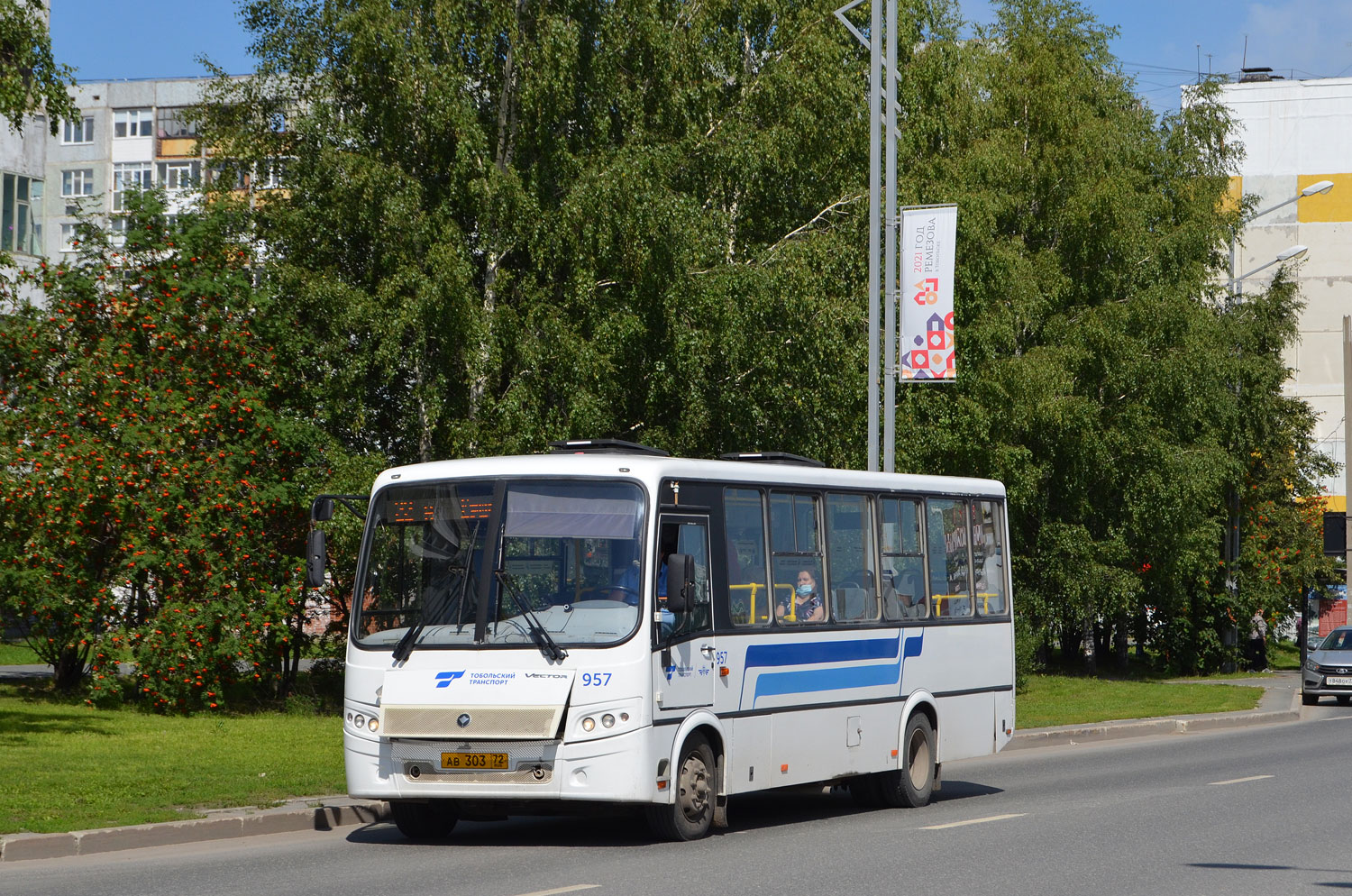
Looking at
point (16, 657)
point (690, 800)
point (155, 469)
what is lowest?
point (16, 657)

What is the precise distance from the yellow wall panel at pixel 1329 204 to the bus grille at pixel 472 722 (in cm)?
7210

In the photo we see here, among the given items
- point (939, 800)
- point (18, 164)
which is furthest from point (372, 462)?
point (18, 164)

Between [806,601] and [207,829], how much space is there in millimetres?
5090

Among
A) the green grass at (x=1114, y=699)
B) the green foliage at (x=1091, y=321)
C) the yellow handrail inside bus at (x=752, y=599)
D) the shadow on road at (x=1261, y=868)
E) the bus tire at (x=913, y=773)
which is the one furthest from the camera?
the green foliage at (x=1091, y=321)

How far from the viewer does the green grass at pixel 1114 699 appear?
28.7m

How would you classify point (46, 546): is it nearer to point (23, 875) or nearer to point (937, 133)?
point (23, 875)

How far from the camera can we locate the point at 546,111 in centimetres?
2522

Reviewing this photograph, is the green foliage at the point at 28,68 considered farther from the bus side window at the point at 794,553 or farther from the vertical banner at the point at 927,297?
the vertical banner at the point at 927,297

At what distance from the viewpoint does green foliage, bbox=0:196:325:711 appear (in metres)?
23.3

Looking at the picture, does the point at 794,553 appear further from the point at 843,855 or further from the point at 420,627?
the point at 420,627

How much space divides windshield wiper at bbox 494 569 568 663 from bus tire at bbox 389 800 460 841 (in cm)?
169

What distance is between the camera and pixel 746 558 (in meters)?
13.9

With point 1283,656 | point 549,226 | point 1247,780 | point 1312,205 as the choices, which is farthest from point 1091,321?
point 1312,205

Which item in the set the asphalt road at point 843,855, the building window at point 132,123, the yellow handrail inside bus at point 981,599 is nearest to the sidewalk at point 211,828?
the asphalt road at point 843,855
